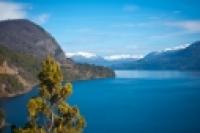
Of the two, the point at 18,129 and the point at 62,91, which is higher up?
the point at 62,91

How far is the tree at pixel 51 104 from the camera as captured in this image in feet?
146

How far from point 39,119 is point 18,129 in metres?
2.65

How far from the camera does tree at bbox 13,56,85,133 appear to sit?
4447 centimetres

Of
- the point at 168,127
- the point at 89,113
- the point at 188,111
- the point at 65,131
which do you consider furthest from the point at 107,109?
the point at 65,131

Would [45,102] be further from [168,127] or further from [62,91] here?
[168,127]

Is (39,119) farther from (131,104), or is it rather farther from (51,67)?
(131,104)

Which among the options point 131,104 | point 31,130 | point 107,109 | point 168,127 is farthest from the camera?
point 131,104

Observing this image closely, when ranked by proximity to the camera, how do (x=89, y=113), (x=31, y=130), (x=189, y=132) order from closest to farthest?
1. (x=31, y=130)
2. (x=189, y=132)
3. (x=89, y=113)

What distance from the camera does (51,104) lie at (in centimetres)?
4506

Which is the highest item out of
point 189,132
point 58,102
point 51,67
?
point 51,67

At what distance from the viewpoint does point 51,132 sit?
44969 millimetres

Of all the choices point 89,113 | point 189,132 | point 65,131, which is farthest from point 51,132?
point 89,113

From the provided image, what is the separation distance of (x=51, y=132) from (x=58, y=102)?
3594 millimetres

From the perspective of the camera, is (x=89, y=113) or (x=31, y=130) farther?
(x=89, y=113)
